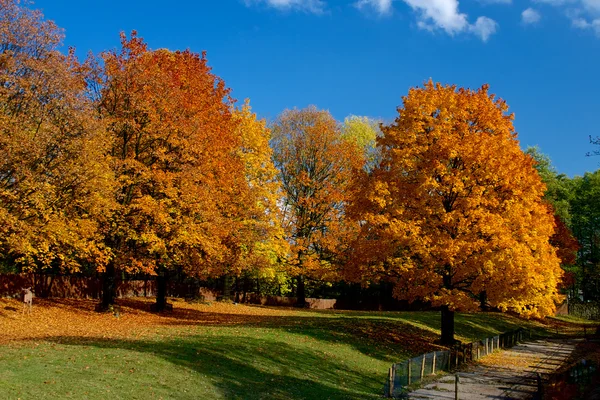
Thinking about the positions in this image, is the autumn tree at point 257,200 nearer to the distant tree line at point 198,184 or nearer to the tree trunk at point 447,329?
the distant tree line at point 198,184

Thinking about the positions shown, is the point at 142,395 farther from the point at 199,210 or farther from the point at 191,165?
the point at 191,165

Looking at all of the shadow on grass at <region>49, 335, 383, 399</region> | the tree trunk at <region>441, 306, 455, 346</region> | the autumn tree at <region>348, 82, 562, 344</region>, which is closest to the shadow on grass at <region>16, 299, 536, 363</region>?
the tree trunk at <region>441, 306, 455, 346</region>

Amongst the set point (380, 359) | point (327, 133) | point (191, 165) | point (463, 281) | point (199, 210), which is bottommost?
point (380, 359)

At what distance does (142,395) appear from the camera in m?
13.0

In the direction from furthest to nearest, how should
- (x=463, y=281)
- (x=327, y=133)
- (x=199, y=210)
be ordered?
(x=327, y=133) < (x=199, y=210) < (x=463, y=281)

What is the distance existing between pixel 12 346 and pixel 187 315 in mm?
16097

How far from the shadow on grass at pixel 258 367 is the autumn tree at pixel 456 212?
6139mm

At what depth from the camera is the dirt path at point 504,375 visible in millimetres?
17625

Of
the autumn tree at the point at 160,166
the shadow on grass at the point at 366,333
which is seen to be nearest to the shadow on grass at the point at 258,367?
the shadow on grass at the point at 366,333

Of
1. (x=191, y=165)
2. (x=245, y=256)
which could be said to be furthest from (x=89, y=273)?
(x=191, y=165)

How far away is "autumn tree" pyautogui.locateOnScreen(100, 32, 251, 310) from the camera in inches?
1048

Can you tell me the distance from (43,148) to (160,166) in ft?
25.5

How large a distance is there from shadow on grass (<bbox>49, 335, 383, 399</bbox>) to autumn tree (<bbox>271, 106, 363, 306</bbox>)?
87.3ft

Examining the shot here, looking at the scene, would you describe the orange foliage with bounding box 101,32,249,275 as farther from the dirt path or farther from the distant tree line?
the dirt path
